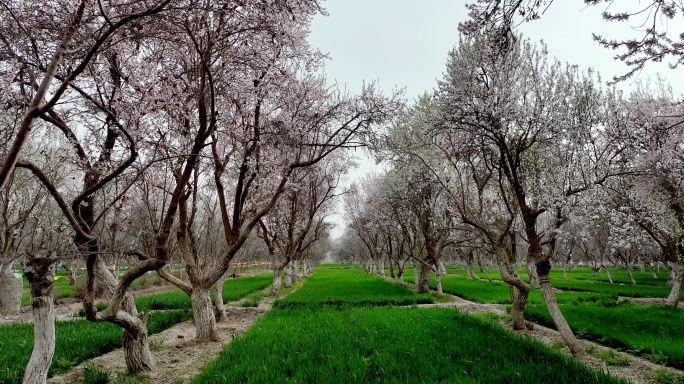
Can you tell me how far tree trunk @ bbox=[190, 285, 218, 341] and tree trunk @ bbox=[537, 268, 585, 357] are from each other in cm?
894

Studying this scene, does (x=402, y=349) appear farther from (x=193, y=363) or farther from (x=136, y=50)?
(x=136, y=50)

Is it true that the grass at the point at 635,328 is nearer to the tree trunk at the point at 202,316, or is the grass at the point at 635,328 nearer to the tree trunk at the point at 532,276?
the tree trunk at the point at 532,276

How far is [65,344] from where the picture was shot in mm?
8680

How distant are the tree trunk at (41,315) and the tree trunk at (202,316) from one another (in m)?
5.34

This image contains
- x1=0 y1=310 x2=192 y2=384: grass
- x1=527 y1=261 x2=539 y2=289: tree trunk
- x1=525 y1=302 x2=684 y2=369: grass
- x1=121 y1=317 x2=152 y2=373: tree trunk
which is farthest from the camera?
x1=527 y1=261 x2=539 y2=289: tree trunk

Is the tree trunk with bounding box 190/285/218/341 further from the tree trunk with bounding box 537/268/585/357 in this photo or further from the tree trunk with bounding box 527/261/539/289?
the tree trunk with bounding box 527/261/539/289

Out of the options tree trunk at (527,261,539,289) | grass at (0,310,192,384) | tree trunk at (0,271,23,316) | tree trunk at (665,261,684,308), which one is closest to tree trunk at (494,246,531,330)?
tree trunk at (527,261,539,289)

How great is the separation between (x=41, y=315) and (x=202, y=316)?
570 centimetres

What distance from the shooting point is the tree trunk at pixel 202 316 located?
10.5 metres

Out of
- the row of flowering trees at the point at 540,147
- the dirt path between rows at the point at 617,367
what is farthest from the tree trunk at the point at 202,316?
the dirt path between rows at the point at 617,367

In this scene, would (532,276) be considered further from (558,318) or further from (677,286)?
(558,318)

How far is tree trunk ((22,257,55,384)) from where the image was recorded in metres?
4.99

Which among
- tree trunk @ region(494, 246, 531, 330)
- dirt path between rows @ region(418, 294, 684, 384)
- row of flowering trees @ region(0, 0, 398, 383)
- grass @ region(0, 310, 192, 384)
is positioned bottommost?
dirt path between rows @ region(418, 294, 684, 384)

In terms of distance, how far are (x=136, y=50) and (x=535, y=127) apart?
9942mm
